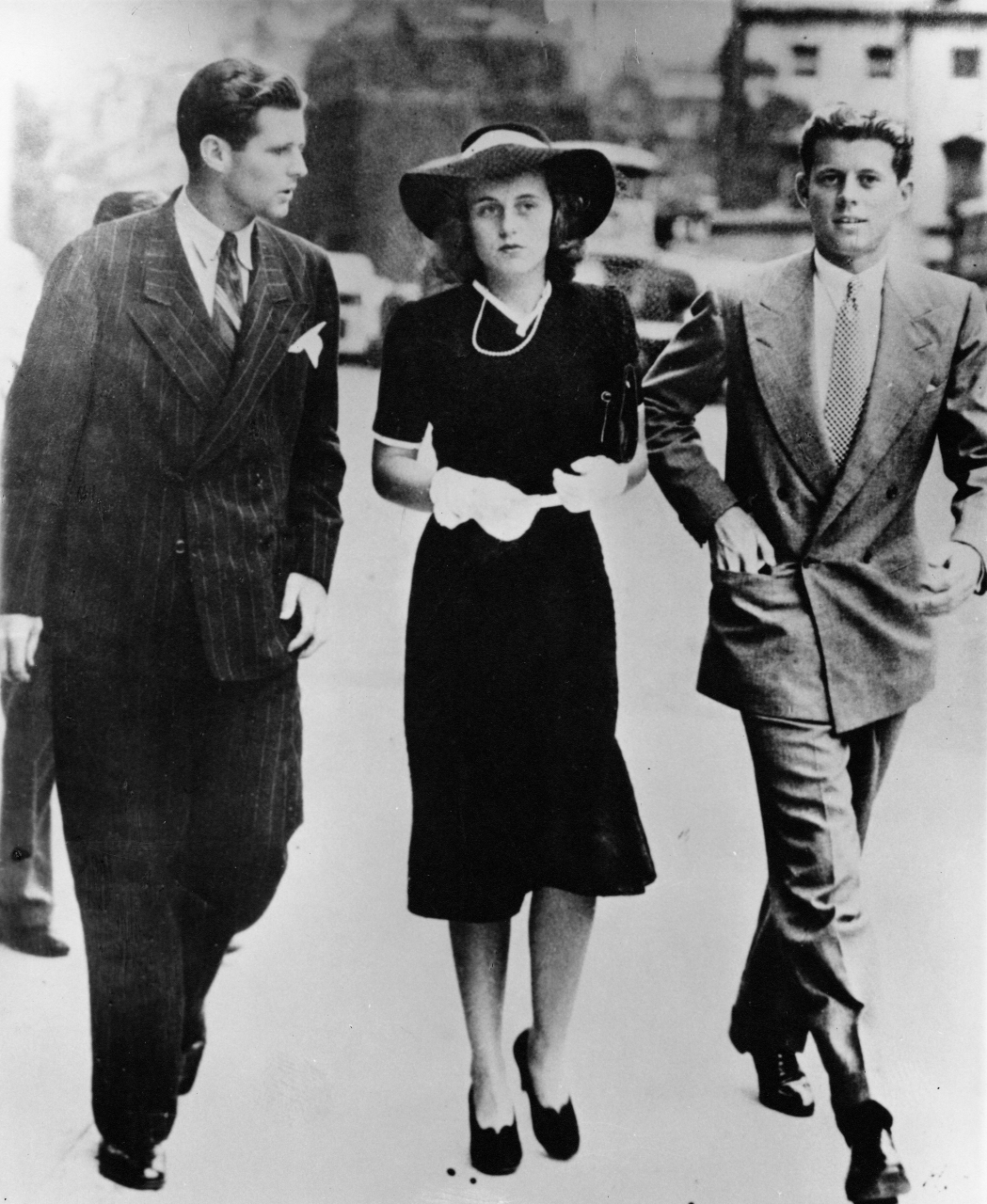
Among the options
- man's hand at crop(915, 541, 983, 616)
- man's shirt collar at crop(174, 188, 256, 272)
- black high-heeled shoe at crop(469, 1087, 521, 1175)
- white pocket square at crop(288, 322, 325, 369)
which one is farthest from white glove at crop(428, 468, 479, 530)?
black high-heeled shoe at crop(469, 1087, 521, 1175)

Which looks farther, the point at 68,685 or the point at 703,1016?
the point at 703,1016

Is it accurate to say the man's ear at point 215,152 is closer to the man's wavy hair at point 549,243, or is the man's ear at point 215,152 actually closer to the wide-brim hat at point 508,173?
the wide-brim hat at point 508,173

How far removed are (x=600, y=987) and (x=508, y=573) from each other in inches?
42.9

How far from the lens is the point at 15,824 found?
3.22 meters

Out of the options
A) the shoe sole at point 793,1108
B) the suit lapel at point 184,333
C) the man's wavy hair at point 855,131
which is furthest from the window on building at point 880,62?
the shoe sole at point 793,1108

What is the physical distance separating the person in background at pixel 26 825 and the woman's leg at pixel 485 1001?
104 cm

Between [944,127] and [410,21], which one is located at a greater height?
[410,21]

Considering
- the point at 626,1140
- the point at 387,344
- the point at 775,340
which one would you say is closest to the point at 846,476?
the point at 775,340

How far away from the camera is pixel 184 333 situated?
287 cm

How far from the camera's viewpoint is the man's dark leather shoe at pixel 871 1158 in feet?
10.0

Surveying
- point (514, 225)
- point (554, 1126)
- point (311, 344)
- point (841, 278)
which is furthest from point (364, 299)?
point (554, 1126)

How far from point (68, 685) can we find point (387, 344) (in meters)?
1.11

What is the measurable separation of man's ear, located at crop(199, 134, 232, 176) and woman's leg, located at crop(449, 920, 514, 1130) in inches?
73.8

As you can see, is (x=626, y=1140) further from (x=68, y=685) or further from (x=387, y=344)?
(x=387, y=344)
